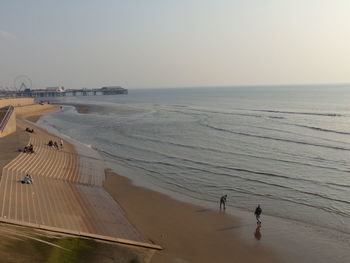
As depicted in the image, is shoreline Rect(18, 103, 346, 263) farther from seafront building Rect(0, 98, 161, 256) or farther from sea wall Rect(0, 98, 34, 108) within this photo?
sea wall Rect(0, 98, 34, 108)

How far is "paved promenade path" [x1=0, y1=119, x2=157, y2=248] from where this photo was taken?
13.7 m

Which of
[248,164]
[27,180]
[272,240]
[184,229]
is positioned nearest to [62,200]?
[27,180]

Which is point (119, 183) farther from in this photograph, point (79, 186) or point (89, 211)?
point (89, 211)

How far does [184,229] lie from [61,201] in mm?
6555

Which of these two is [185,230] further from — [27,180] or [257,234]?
[27,180]

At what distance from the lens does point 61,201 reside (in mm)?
17156

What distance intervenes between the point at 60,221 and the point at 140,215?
508 centimetres

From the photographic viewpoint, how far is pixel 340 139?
140 ft

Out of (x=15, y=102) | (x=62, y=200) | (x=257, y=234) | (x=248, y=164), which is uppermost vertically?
(x=15, y=102)

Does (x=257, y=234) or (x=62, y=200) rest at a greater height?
(x=62, y=200)

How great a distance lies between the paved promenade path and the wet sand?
931 millimetres

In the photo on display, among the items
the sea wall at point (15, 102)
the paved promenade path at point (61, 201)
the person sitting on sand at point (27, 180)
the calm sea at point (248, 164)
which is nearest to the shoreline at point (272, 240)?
the paved promenade path at point (61, 201)

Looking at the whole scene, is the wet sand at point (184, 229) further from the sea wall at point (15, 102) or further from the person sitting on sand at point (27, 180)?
the sea wall at point (15, 102)

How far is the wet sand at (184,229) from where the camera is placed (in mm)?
13680
